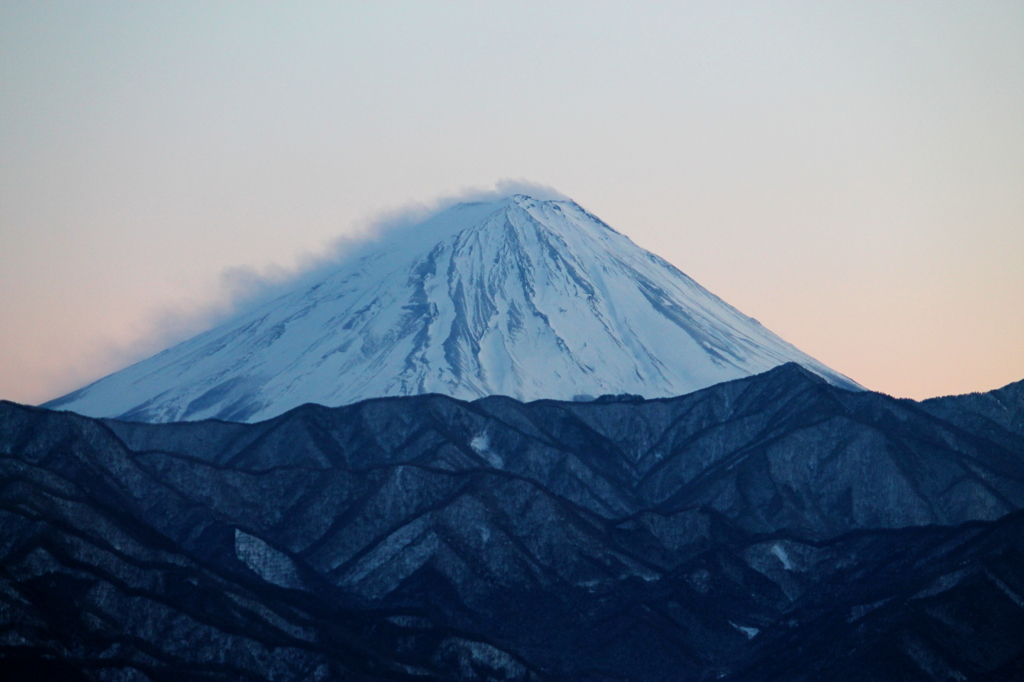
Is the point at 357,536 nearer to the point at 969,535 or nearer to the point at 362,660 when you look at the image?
the point at 362,660

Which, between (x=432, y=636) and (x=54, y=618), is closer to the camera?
(x=54, y=618)

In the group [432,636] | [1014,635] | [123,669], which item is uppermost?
[123,669]

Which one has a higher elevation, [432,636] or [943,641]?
[432,636]

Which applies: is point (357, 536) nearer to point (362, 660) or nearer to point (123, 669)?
point (362, 660)

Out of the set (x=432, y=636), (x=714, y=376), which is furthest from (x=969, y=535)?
(x=714, y=376)

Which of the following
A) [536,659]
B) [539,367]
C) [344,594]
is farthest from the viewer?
[539,367]

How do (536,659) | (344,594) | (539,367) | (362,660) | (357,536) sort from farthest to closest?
1. (539,367)
2. (357,536)
3. (344,594)
4. (536,659)
5. (362,660)
